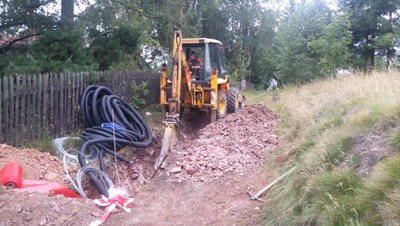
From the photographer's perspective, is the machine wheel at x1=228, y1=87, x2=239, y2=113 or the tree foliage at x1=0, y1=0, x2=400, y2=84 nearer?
the tree foliage at x1=0, y1=0, x2=400, y2=84

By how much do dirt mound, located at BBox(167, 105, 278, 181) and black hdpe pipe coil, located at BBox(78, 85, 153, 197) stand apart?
2.85 feet

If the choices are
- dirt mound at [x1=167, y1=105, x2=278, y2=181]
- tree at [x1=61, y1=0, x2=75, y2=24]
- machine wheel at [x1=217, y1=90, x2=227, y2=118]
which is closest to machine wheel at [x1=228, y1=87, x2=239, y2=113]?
machine wheel at [x1=217, y1=90, x2=227, y2=118]

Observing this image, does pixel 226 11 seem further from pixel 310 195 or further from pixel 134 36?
pixel 310 195

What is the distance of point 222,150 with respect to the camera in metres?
7.72

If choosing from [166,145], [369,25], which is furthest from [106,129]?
[369,25]

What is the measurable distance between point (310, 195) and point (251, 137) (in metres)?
4.54

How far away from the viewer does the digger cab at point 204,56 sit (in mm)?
11484

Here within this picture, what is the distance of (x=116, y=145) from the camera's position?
7.78 meters

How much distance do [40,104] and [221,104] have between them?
18.4 feet

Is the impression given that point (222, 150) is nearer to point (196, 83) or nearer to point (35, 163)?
point (35, 163)

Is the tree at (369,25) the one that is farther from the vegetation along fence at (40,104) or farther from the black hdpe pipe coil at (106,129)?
the vegetation along fence at (40,104)

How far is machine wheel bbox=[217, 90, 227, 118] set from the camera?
1151cm

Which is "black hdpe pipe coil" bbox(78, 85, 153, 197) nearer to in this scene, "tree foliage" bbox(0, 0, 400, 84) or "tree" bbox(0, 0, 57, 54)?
"tree foliage" bbox(0, 0, 400, 84)

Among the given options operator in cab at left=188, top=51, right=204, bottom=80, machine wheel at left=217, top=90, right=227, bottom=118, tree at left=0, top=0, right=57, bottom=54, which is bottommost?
machine wheel at left=217, top=90, right=227, bottom=118
